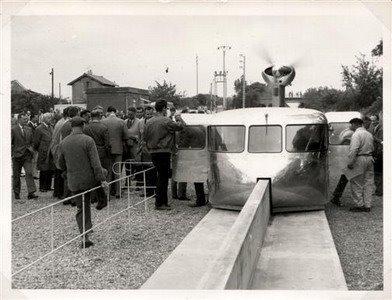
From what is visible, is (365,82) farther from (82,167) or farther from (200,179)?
(82,167)

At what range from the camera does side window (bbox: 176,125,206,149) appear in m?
12.5

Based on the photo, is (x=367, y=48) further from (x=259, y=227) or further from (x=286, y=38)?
(x=259, y=227)

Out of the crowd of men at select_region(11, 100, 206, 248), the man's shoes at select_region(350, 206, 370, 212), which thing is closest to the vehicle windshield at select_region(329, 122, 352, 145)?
the man's shoes at select_region(350, 206, 370, 212)

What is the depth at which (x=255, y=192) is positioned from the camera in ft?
31.0

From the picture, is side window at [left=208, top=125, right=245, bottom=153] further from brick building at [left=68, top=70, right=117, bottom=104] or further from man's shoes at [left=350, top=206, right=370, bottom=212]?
brick building at [left=68, top=70, right=117, bottom=104]

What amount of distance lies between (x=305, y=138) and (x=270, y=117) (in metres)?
0.73

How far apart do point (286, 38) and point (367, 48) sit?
1.32 meters

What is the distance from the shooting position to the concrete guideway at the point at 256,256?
605 centimetres

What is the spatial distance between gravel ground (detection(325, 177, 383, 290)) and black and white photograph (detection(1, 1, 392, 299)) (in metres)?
0.04

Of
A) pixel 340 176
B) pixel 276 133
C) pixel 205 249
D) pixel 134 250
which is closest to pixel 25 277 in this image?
pixel 134 250

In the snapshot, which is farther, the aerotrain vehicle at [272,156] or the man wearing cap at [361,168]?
the man wearing cap at [361,168]

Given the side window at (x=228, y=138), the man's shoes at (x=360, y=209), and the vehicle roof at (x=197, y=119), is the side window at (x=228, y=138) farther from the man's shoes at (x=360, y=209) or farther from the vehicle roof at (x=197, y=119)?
the man's shoes at (x=360, y=209)

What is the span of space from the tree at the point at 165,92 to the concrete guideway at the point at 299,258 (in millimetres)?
29840

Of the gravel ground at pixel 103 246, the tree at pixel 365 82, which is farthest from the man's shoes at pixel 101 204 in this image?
the tree at pixel 365 82
